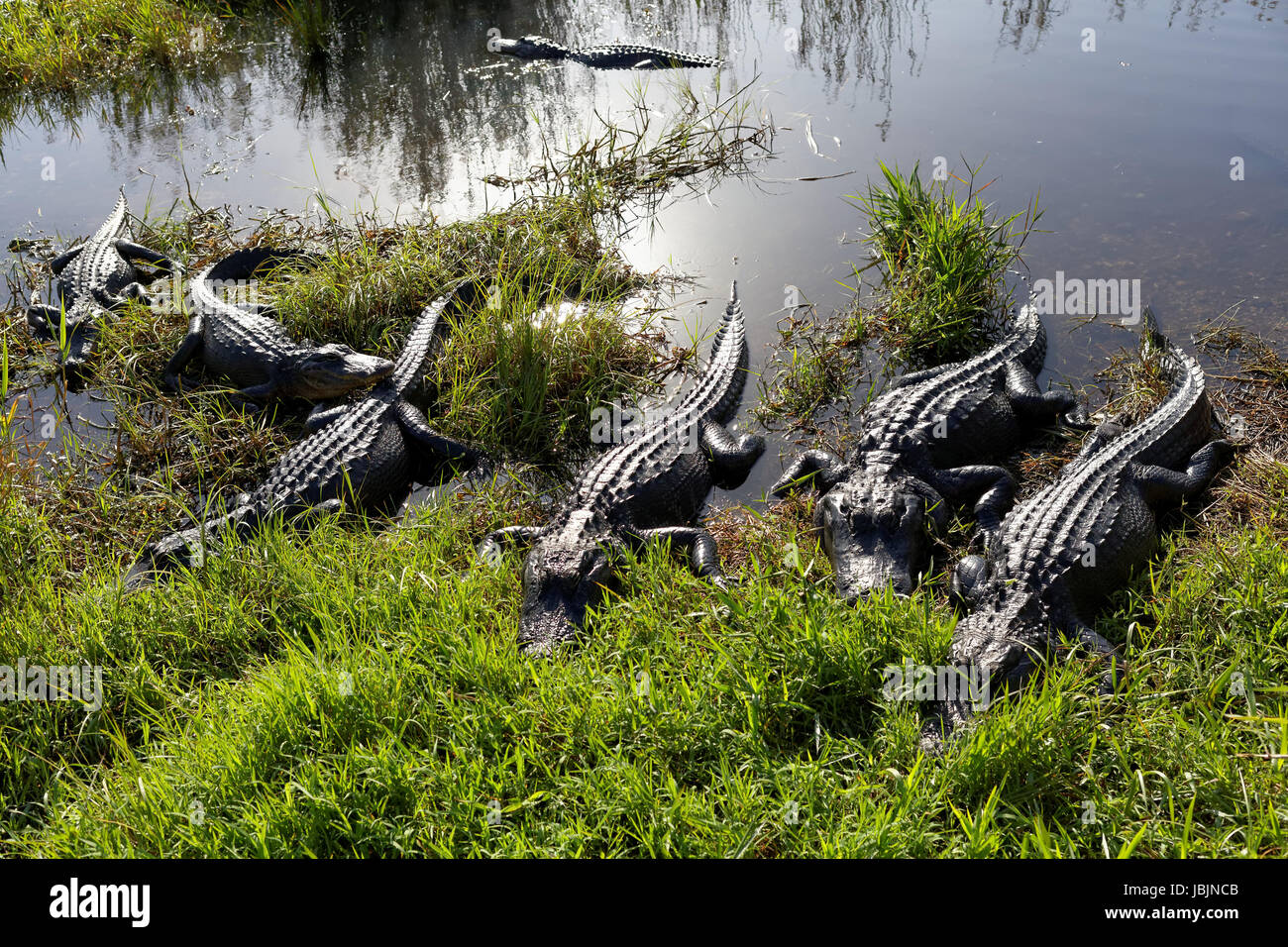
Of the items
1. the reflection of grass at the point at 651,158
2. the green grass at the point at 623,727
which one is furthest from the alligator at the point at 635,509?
the reflection of grass at the point at 651,158

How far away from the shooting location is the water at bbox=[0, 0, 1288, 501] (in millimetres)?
6312

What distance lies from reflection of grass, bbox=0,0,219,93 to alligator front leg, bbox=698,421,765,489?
33.0ft

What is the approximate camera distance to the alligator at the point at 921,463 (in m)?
3.99

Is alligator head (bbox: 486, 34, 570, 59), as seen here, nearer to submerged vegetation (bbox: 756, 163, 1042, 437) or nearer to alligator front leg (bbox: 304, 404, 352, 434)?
submerged vegetation (bbox: 756, 163, 1042, 437)

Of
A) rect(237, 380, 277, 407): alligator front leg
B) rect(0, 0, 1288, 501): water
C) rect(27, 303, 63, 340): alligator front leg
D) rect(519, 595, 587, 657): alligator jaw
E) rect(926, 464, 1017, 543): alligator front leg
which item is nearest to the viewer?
rect(519, 595, 587, 657): alligator jaw

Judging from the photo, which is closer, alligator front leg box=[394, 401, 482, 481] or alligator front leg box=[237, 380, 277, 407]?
alligator front leg box=[394, 401, 482, 481]

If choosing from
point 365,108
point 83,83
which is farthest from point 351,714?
point 83,83

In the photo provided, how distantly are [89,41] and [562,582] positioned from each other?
11.5 metres

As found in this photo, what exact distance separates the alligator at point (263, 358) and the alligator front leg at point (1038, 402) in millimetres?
3850

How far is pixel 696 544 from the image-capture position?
13.9 ft

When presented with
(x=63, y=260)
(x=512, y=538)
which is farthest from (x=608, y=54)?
(x=512, y=538)

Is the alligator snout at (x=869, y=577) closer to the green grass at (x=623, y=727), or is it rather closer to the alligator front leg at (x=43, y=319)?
the green grass at (x=623, y=727)

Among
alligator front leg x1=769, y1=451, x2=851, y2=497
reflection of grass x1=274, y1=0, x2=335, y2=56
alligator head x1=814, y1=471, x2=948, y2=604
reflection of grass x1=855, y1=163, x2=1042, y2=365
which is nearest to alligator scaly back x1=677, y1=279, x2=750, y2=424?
alligator front leg x1=769, y1=451, x2=851, y2=497
